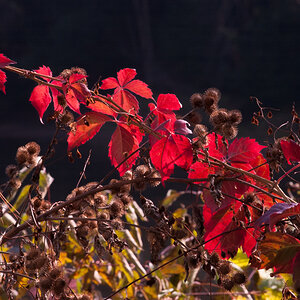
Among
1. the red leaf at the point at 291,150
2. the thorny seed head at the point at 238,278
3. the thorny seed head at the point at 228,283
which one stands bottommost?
the thorny seed head at the point at 228,283

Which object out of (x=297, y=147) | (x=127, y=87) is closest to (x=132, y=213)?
(x=127, y=87)

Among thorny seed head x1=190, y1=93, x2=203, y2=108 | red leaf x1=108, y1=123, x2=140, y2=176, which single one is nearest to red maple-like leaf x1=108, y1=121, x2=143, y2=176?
red leaf x1=108, y1=123, x2=140, y2=176

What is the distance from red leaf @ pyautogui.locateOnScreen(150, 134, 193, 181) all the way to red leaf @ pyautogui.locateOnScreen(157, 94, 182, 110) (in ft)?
0.31

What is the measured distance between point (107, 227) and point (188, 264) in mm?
104

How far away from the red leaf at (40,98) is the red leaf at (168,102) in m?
0.15

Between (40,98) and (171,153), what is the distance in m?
0.22

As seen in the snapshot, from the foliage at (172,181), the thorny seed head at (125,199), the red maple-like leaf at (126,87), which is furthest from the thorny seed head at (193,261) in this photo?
the red maple-like leaf at (126,87)

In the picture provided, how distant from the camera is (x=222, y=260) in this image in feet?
1.62

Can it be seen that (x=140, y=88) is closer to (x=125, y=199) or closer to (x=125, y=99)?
(x=125, y=99)

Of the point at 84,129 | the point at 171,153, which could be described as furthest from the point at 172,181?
the point at 84,129

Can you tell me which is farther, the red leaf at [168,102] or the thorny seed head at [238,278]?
the red leaf at [168,102]

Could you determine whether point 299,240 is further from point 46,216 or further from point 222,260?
point 46,216

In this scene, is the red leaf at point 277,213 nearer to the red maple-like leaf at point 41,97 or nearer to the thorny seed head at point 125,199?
the thorny seed head at point 125,199

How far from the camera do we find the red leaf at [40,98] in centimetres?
58
